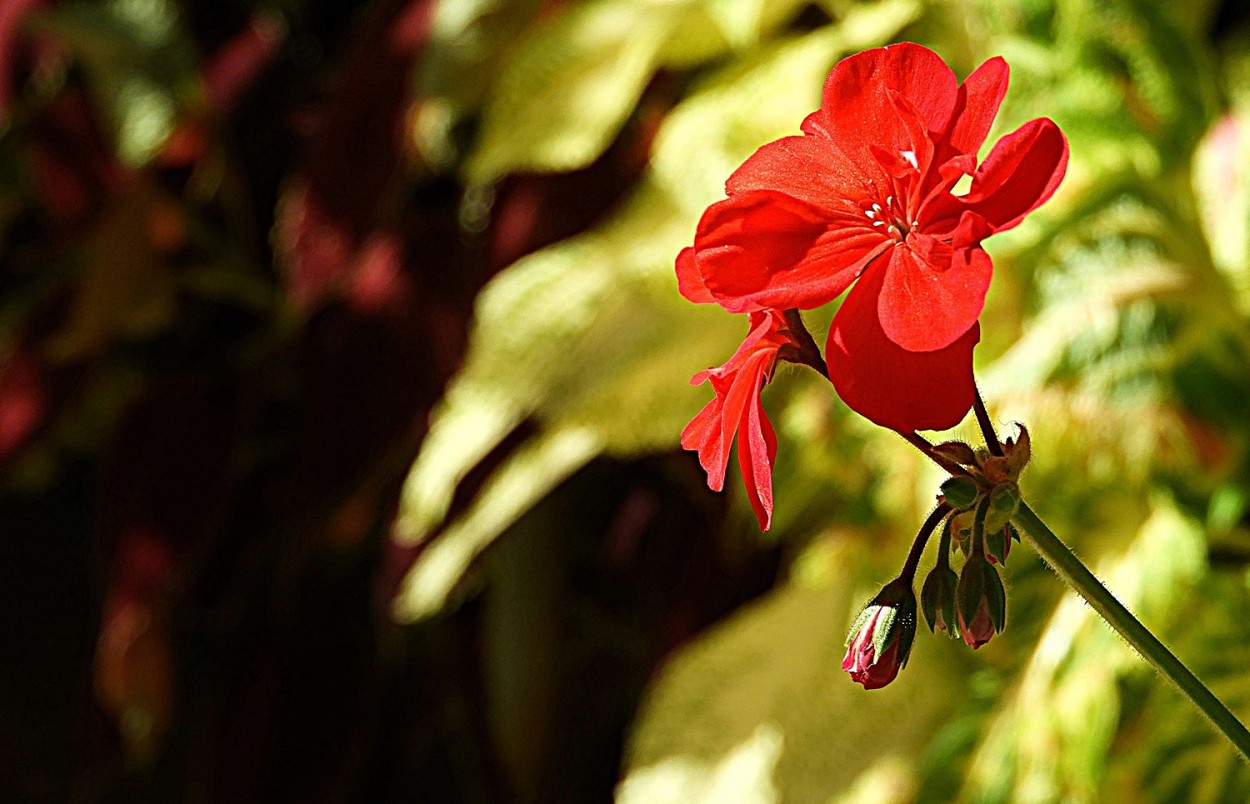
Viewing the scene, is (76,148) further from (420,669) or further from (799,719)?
(799,719)

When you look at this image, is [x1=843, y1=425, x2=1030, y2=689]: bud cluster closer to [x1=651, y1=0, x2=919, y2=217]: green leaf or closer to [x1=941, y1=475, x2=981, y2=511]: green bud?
[x1=941, y1=475, x2=981, y2=511]: green bud

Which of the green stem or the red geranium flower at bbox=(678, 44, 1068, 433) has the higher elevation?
the red geranium flower at bbox=(678, 44, 1068, 433)

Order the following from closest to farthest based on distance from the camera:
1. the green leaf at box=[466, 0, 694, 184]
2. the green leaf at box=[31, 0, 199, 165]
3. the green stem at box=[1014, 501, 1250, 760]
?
the green stem at box=[1014, 501, 1250, 760] < the green leaf at box=[466, 0, 694, 184] < the green leaf at box=[31, 0, 199, 165]

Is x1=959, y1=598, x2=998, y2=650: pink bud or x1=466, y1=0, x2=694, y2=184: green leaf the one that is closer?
x1=959, y1=598, x2=998, y2=650: pink bud

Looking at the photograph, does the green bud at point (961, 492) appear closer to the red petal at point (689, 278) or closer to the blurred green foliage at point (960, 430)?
the red petal at point (689, 278)

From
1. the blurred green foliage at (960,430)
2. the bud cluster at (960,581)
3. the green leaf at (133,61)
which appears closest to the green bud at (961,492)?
the bud cluster at (960,581)

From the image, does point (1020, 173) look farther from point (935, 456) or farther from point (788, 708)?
point (788, 708)

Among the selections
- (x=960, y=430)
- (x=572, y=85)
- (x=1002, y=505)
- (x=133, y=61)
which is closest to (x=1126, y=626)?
(x=1002, y=505)

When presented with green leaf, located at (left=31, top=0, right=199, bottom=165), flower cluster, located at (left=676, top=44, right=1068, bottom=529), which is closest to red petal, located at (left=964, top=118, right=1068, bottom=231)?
flower cluster, located at (left=676, top=44, right=1068, bottom=529)
